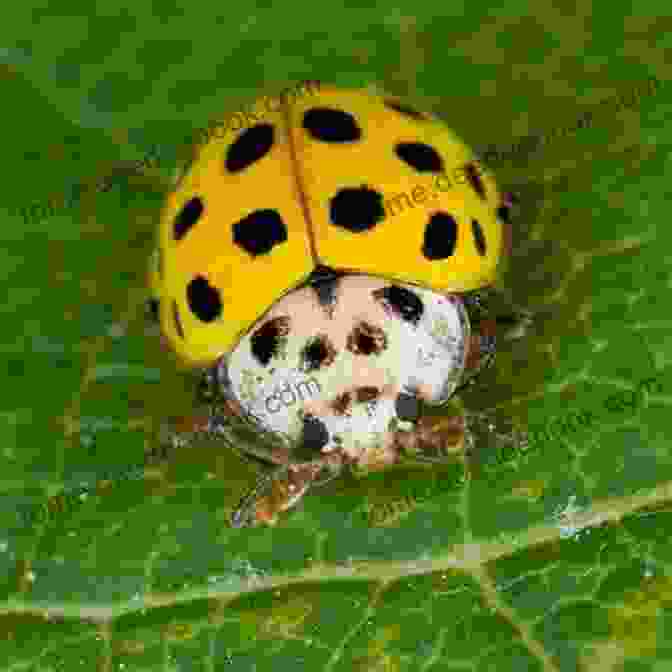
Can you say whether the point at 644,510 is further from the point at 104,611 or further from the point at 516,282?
the point at 104,611

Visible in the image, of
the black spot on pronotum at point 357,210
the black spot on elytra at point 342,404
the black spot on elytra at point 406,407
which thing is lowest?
the black spot on elytra at point 406,407

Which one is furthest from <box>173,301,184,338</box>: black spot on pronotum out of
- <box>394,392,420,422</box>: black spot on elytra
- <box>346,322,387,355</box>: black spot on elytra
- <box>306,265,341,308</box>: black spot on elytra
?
<box>394,392,420,422</box>: black spot on elytra

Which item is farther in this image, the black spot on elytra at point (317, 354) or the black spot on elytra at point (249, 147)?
the black spot on elytra at point (249, 147)

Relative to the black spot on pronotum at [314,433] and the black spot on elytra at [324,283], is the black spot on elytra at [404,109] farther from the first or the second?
the black spot on pronotum at [314,433]

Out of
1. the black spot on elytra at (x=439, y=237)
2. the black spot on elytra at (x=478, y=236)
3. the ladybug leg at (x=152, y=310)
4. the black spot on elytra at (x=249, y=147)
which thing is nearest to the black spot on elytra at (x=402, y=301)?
the black spot on elytra at (x=439, y=237)

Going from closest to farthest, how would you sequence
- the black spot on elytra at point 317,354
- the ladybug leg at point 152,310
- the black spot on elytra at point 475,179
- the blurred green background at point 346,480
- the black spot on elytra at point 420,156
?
the blurred green background at point 346,480 → the black spot on elytra at point 317,354 → the black spot on elytra at point 420,156 → the black spot on elytra at point 475,179 → the ladybug leg at point 152,310

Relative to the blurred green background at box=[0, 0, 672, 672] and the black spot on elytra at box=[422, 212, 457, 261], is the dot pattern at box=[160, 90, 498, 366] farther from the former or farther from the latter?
the blurred green background at box=[0, 0, 672, 672]

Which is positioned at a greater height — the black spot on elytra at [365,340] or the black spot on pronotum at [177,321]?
the black spot on elytra at [365,340]
